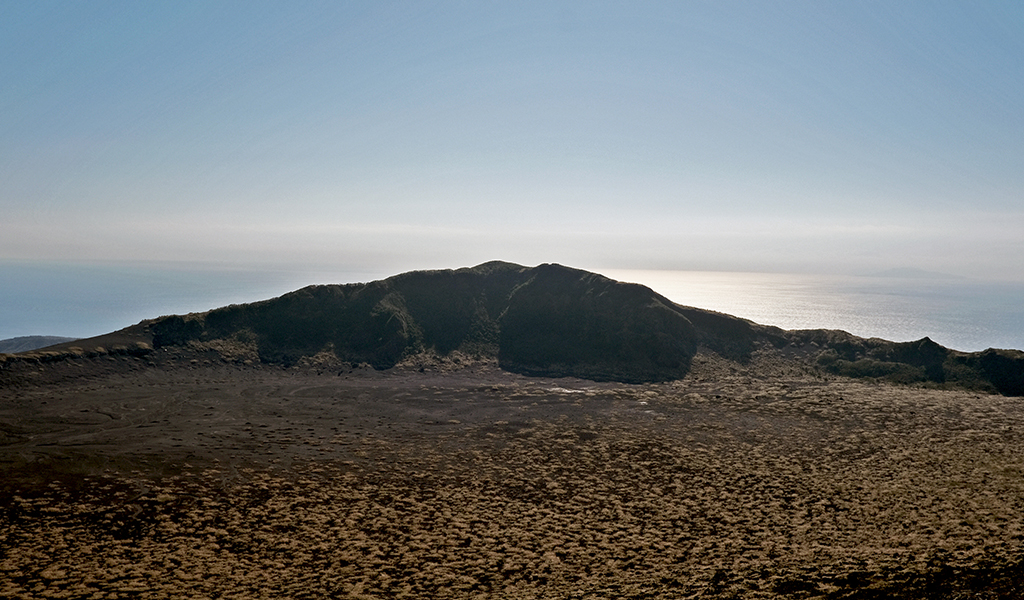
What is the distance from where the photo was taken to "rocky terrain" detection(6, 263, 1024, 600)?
13625 millimetres

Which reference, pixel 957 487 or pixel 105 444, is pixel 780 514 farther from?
pixel 105 444

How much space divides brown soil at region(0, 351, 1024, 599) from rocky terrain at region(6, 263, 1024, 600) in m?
0.11

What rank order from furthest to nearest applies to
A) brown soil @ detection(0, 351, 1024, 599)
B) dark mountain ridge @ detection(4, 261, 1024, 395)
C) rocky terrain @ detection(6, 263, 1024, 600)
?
dark mountain ridge @ detection(4, 261, 1024, 395)
rocky terrain @ detection(6, 263, 1024, 600)
brown soil @ detection(0, 351, 1024, 599)

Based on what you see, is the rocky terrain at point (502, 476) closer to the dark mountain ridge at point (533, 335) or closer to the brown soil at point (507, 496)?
the brown soil at point (507, 496)

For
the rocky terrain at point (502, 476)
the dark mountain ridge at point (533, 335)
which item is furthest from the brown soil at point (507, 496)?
the dark mountain ridge at point (533, 335)

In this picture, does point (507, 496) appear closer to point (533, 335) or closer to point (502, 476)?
point (502, 476)

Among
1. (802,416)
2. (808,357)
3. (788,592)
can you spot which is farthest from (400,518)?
(808,357)

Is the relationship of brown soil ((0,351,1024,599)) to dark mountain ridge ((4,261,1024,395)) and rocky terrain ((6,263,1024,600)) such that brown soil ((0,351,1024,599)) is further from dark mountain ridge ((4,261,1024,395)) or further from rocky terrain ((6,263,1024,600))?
dark mountain ridge ((4,261,1024,395))

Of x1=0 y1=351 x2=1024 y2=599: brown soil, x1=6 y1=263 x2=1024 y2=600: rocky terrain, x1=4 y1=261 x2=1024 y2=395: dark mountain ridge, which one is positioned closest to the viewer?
x1=0 y1=351 x2=1024 y2=599: brown soil

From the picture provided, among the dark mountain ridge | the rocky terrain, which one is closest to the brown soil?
the rocky terrain

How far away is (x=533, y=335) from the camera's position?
52688mm

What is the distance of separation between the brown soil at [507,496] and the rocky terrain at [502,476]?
0.11 meters

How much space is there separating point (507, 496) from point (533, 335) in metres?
33.5

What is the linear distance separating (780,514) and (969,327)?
221230mm
